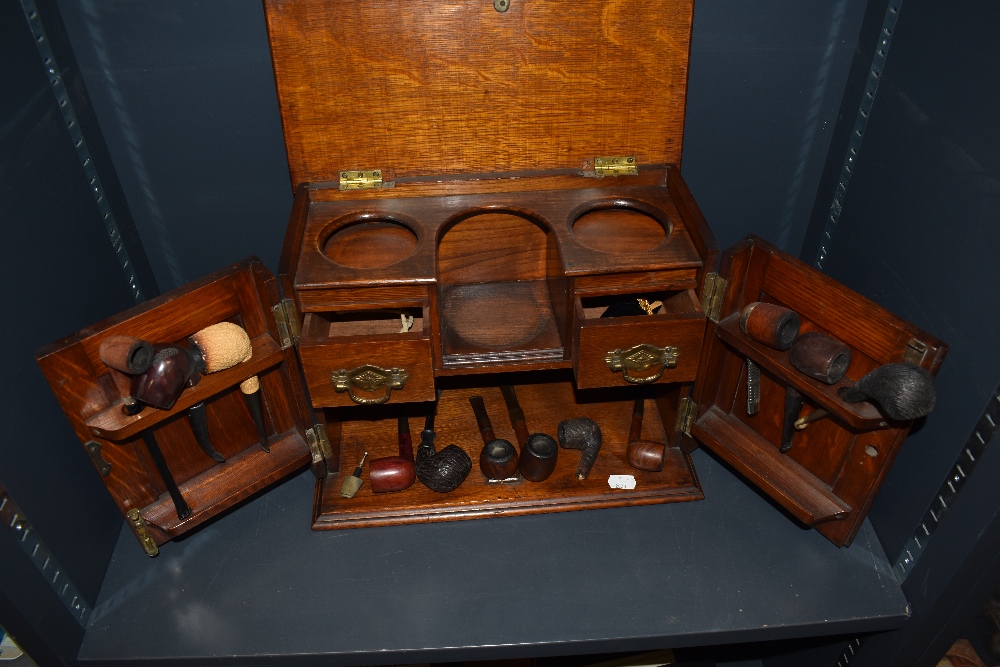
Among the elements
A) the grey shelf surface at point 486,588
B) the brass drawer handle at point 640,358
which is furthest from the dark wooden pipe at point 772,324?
the grey shelf surface at point 486,588

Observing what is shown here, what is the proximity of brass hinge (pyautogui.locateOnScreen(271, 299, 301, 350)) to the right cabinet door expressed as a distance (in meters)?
0.88

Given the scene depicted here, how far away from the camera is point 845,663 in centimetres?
196

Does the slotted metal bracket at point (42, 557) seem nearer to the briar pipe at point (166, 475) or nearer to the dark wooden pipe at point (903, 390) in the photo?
the briar pipe at point (166, 475)

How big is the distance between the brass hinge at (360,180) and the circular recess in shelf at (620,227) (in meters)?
0.46

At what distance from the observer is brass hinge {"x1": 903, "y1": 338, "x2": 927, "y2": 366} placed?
140 centimetres

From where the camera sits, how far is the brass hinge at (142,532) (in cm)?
170

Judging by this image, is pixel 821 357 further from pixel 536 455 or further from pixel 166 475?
pixel 166 475

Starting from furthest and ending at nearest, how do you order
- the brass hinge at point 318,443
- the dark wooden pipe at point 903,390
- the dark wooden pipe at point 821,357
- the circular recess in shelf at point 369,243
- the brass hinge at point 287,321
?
the brass hinge at point 318,443 < the circular recess in shelf at point 369,243 < the brass hinge at point 287,321 < the dark wooden pipe at point 821,357 < the dark wooden pipe at point 903,390

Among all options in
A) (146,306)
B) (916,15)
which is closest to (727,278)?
(916,15)

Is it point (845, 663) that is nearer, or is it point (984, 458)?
point (984, 458)

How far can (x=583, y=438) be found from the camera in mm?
Answer: 1965

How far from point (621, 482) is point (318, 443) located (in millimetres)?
734

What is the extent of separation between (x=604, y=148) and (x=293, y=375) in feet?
2.86

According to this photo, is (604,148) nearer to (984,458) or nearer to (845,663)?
(984,458)
